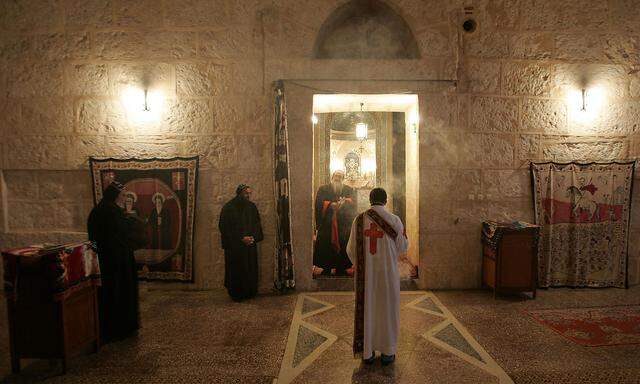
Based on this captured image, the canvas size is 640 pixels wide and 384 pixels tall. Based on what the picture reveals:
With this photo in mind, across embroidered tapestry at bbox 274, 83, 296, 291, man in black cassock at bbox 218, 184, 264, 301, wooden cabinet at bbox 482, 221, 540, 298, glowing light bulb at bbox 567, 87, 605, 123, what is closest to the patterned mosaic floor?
embroidered tapestry at bbox 274, 83, 296, 291

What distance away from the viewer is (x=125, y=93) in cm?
532

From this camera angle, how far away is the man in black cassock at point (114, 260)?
3.67 meters

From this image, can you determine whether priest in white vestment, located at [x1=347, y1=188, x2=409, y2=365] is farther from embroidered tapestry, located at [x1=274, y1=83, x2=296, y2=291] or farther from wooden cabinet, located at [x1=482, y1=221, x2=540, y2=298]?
wooden cabinet, located at [x1=482, y1=221, x2=540, y2=298]

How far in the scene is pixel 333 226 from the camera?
6.29 meters

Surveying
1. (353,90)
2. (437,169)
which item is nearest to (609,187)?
(437,169)

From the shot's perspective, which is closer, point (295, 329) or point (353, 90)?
point (295, 329)

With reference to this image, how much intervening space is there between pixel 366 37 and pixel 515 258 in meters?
3.95

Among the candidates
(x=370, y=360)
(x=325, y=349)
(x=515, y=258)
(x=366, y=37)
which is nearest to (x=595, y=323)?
(x=515, y=258)

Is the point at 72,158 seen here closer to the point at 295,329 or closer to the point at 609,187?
the point at 295,329

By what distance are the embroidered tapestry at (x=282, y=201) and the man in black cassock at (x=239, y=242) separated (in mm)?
350

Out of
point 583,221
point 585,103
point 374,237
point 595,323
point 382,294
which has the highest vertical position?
point 585,103

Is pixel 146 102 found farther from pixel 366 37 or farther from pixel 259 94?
pixel 366 37

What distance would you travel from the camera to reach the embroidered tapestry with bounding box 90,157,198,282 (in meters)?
5.32

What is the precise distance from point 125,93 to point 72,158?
1245 millimetres
